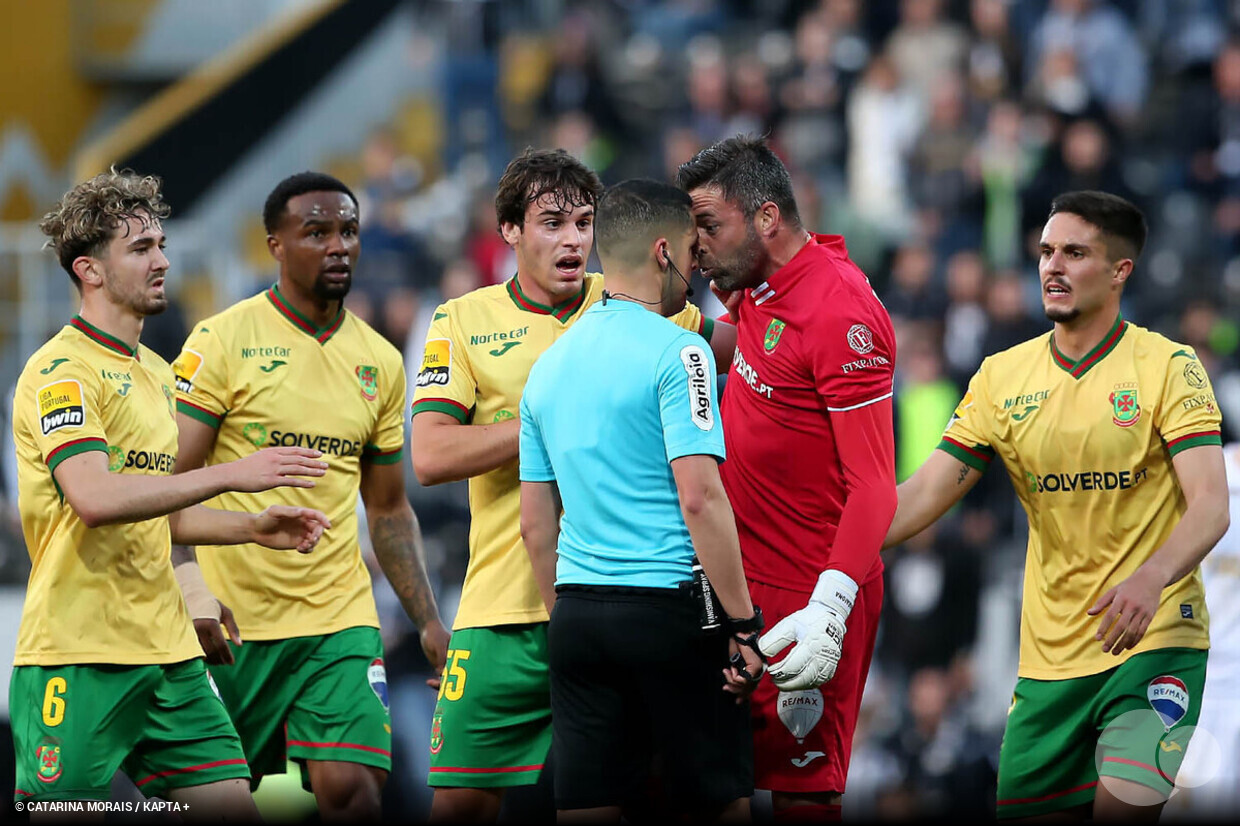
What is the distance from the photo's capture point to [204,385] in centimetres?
653

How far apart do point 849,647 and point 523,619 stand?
3.75 feet

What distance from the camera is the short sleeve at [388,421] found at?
683 cm

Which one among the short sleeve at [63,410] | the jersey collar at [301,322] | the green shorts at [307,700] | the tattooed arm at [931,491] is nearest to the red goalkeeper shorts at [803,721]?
the tattooed arm at [931,491]

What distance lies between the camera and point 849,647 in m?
5.67

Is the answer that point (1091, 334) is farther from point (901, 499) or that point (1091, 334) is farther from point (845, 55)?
point (845, 55)

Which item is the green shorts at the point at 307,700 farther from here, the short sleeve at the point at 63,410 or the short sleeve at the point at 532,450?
the short sleeve at the point at 532,450

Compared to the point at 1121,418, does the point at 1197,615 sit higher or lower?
lower

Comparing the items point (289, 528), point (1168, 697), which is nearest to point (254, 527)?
point (289, 528)

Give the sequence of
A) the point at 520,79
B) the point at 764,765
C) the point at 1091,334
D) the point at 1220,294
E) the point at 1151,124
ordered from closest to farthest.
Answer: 1. the point at 764,765
2. the point at 1091,334
3. the point at 1220,294
4. the point at 1151,124
5. the point at 520,79

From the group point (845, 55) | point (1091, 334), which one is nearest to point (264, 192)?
point (845, 55)

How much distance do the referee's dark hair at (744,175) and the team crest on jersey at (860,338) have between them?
50cm

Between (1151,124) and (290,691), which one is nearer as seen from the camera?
(290,691)

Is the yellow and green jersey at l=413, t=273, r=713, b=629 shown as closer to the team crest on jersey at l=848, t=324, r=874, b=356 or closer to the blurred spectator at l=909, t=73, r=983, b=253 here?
the team crest on jersey at l=848, t=324, r=874, b=356

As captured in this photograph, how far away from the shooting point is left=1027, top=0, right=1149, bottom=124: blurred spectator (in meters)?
13.1
